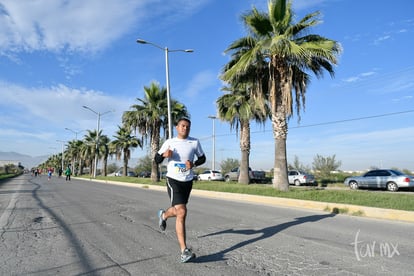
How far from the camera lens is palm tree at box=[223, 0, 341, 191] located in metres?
14.3

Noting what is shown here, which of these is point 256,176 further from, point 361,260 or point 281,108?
point 361,260

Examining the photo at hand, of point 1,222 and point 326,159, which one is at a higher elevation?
point 326,159

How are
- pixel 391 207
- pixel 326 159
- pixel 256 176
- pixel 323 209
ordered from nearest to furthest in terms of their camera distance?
pixel 391 207 → pixel 323 209 → pixel 256 176 → pixel 326 159

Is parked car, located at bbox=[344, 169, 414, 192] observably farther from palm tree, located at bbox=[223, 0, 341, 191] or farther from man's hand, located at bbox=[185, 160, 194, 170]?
man's hand, located at bbox=[185, 160, 194, 170]

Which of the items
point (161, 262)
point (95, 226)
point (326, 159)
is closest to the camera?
point (161, 262)

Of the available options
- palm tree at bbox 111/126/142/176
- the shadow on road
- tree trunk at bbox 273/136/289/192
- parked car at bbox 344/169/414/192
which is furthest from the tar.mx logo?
palm tree at bbox 111/126/142/176

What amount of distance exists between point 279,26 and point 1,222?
12838 mm

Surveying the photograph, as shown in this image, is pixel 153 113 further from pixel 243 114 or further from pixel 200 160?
pixel 200 160

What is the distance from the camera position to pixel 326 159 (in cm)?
3897

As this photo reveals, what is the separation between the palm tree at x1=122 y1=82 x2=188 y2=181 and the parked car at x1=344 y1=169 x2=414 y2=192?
1501 centimetres

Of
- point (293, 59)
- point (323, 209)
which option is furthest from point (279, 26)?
point (323, 209)

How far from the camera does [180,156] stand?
462 centimetres

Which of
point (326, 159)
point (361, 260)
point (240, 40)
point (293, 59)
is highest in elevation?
point (240, 40)

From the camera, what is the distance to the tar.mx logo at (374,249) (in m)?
4.78
